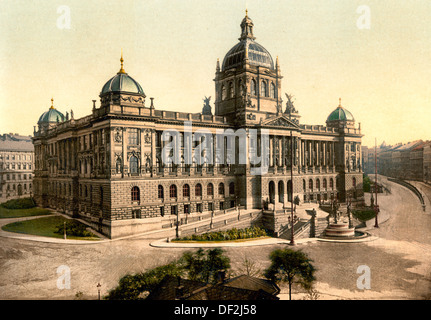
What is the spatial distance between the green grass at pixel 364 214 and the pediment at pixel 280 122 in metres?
21.4

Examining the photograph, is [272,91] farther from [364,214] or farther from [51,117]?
[51,117]

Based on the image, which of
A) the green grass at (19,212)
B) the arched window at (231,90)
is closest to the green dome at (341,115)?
the arched window at (231,90)

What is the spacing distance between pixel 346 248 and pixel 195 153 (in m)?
28.8

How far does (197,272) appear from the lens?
108 feet

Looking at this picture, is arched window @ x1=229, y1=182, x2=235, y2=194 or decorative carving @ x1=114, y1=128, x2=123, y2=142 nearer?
decorative carving @ x1=114, y1=128, x2=123, y2=142

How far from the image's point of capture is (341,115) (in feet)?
280

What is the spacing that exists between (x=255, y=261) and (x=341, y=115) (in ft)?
185

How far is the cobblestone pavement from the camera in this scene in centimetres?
3281

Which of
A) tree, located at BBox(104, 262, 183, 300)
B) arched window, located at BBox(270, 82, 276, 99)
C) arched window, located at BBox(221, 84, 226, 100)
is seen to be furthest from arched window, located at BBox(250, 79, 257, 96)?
tree, located at BBox(104, 262, 183, 300)

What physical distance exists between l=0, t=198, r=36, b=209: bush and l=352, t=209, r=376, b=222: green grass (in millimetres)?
63239

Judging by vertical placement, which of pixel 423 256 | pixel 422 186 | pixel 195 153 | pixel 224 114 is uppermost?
pixel 224 114

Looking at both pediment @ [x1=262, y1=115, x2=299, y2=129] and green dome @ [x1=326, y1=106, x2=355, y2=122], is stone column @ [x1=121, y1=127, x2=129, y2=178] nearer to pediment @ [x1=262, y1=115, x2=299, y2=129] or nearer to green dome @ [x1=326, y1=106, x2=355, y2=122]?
pediment @ [x1=262, y1=115, x2=299, y2=129]
